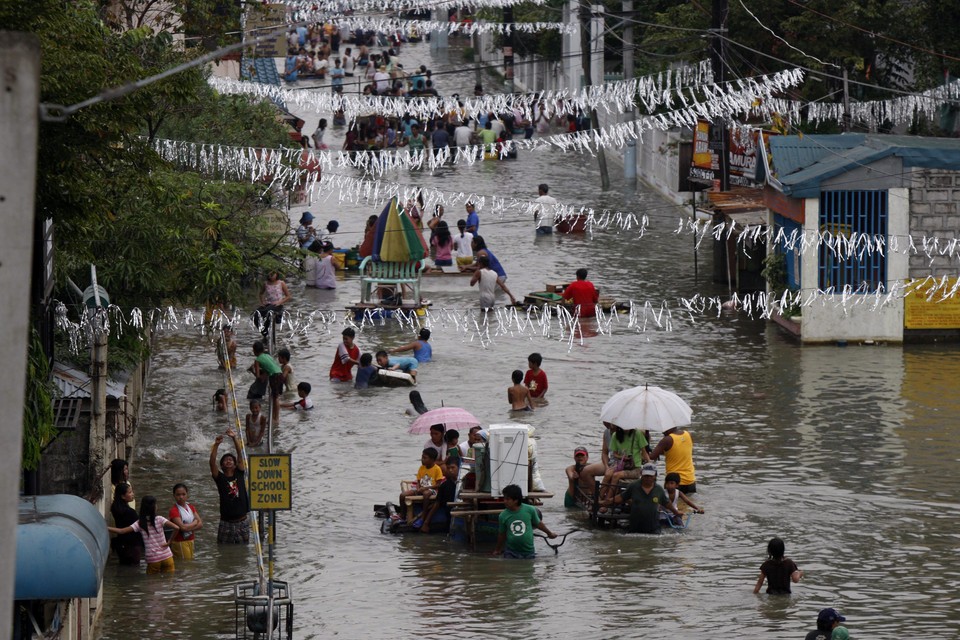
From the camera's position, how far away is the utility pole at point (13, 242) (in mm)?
6262

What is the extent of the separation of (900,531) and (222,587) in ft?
22.9

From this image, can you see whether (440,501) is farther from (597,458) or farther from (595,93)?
(595,93)

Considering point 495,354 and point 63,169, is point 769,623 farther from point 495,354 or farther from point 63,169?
point 495,354

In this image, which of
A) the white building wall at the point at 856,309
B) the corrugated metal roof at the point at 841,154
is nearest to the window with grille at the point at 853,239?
the white building wall at the point at 856,309

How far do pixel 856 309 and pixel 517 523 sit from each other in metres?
12.1

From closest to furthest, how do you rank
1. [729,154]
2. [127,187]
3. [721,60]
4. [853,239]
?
[127,187] → [853,239] → [721,60] → [729,154]

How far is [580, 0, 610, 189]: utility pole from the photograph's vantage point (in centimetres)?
4280

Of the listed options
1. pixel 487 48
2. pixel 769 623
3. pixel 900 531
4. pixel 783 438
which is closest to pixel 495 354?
pixel 783 438

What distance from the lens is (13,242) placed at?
630cm

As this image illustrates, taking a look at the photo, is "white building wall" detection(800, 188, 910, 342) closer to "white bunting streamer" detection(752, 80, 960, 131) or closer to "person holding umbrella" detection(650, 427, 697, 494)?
"white bunting streamer" detection(752, 80, 960, 131)

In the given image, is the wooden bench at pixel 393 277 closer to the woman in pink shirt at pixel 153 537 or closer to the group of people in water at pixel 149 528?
the group of people in water at pixel 149 528

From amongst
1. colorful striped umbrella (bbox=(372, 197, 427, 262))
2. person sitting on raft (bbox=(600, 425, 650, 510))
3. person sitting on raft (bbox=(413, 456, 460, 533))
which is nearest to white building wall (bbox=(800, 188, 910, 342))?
colorful striped umbrella (bbox=(372, 197, 427, 262))

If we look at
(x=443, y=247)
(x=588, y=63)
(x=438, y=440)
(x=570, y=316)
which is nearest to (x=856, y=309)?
(x=570, y=316)

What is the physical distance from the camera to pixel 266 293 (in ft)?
92.2
